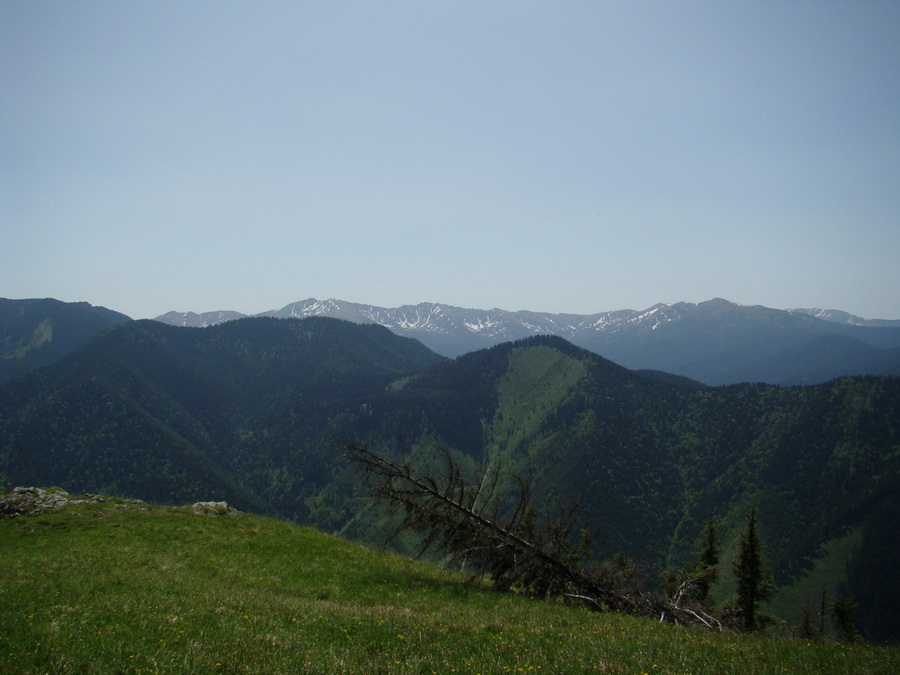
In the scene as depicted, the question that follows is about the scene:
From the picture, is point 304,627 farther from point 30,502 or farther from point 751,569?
point 751,569

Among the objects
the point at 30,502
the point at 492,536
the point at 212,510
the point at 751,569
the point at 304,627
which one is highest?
the point at 304,627

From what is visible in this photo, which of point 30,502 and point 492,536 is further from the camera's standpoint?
point 30,502

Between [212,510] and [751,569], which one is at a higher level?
[212,510]

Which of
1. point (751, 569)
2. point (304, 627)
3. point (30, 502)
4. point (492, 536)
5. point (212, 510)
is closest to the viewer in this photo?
point (304, 627)

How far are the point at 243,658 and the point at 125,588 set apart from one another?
10.2 metres

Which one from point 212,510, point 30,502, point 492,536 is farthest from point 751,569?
point 30,502

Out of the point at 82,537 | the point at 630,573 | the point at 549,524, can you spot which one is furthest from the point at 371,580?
the point at 82,537

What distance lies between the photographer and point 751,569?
48031 millimetres

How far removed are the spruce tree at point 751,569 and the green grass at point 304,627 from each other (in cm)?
3881

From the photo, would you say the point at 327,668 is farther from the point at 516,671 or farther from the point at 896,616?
the point at 896,616

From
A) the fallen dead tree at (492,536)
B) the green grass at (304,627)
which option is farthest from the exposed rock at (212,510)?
the fallen dead tree at (492,536)

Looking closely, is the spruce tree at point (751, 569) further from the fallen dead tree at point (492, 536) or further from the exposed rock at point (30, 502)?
the exposed rock at point (30, 502)

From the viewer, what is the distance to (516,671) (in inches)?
351

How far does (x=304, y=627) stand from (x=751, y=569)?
50867mm
